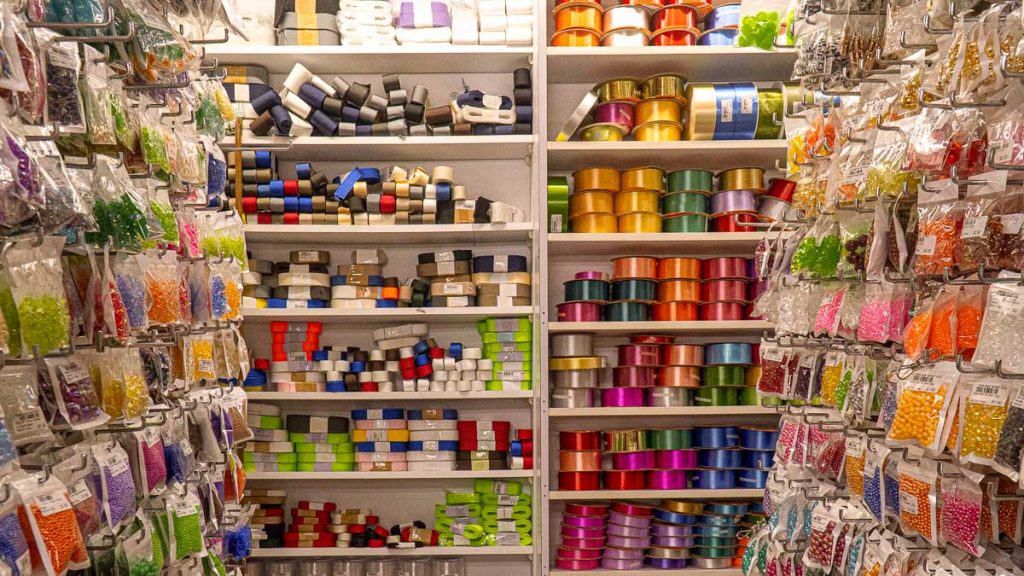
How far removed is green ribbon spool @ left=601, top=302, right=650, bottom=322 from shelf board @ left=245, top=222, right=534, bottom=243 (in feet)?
1.49

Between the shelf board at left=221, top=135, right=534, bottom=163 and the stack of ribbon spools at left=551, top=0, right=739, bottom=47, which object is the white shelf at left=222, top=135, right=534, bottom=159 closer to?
the shelf board at left=221, top=135, right=534, bottom=163

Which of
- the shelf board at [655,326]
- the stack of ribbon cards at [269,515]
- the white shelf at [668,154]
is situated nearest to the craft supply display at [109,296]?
the stack of ribbon cards at [269,515]

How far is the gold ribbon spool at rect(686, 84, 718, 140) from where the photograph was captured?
9.83 ft

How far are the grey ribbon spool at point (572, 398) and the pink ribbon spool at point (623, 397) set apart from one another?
8cm

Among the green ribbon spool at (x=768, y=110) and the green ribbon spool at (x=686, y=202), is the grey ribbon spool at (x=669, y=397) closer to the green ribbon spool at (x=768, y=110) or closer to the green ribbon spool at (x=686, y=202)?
the green ribbon spool at (x=686, y=202)

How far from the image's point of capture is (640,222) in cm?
309

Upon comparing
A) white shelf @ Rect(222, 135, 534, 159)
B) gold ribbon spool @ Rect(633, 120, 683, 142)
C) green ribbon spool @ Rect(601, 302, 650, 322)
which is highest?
gold ribbon spool @ Rect(633, 120, 683, 142)

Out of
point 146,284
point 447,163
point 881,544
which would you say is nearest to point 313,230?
point 447,163

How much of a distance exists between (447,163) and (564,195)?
2.06 ft

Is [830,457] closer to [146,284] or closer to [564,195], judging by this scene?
[146,284]

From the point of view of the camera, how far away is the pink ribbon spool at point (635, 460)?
121 inches

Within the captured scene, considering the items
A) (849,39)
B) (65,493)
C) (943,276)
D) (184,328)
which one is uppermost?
(849,39)

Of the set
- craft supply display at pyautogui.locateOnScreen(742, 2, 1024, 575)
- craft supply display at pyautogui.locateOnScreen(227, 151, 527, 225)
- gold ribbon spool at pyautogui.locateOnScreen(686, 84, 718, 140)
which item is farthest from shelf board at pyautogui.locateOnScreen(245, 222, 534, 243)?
craft supply display at pyautogui.locateOnScreen(742, 2, 1024, 575)

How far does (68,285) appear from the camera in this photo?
45.5 inches
